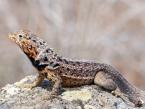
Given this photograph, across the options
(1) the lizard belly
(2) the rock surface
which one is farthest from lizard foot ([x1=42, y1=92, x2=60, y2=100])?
(1) the lizard belly

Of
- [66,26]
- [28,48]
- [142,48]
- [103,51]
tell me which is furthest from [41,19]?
[28,48]

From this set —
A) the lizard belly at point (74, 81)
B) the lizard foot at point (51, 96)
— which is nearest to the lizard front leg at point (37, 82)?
the lizard belly at point (74, 81)

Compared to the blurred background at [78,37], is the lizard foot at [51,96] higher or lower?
lower

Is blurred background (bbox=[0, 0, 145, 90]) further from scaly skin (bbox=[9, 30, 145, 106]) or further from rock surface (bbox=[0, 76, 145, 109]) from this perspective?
rock surface (bbox=[0, 76, 145, 109])

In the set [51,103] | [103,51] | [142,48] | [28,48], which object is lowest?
[51,103]

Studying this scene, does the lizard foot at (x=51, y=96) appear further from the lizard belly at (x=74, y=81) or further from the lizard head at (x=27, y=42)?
the lizard head at (x=27, y=42)

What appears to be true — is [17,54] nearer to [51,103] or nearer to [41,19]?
[41,19]
